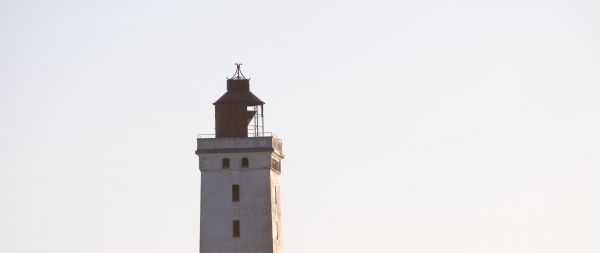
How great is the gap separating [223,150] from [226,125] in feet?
9.01

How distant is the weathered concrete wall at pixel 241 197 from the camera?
565 ft

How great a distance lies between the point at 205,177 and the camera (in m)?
173

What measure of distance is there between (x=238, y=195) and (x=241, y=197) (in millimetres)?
258

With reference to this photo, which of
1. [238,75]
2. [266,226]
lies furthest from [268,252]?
[238,75]

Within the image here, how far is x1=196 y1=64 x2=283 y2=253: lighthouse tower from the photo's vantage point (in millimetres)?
172125

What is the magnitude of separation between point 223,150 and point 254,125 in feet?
13.7

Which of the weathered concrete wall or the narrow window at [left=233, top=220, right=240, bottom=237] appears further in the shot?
the narrow window at [left=233, top=220, right=240, bottom=237]

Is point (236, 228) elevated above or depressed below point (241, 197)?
below

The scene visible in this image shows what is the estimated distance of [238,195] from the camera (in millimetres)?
172875

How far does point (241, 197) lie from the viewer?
173 metres

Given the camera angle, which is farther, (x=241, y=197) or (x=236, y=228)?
(x=241, y=197)

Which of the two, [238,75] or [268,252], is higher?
[238,75]

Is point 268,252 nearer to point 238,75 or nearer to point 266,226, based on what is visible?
point 266,226

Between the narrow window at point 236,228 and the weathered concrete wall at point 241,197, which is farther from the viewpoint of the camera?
the narrow window at point 236,228
